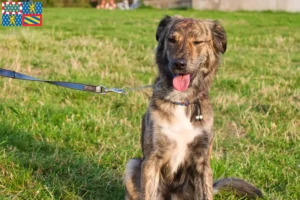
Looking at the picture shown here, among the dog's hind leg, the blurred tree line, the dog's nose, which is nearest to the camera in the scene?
the dog's nose

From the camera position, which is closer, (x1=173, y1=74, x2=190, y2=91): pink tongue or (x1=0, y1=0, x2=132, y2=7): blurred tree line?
(x1=173, y1=74, x2=190, y2=91): pink tongue

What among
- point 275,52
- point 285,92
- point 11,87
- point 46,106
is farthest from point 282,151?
point 275,52

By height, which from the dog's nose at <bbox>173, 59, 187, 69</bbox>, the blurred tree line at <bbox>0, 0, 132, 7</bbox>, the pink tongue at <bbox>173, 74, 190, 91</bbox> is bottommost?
the pink tongue at <bbox>173, 74, 190, 91</bbox>

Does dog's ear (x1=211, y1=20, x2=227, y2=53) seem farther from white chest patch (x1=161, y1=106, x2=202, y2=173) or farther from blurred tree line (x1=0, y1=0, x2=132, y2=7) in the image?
blurred tree line (x1=0, y1=0, x2=132, y2=7)

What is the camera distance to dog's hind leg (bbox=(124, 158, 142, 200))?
13.9ft

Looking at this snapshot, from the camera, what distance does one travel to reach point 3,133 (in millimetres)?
5691

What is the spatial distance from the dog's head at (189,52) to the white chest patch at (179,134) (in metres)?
0.26

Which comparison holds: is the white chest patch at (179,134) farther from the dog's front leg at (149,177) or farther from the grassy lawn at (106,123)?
the grassy lawn at (106,123)

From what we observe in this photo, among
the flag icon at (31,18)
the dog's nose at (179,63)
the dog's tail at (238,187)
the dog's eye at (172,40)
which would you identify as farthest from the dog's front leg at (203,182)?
the flag icon at (31,18)

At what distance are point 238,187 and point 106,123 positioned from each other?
6.83 feet

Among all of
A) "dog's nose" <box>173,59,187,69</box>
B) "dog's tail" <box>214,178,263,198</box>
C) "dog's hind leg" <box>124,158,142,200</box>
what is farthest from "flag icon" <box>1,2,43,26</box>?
"dog's tail" <box>214,178,263,198</box>

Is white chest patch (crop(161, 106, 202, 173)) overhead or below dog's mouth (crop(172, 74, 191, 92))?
below

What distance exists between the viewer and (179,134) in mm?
3990

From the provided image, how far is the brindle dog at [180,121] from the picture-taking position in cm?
400
